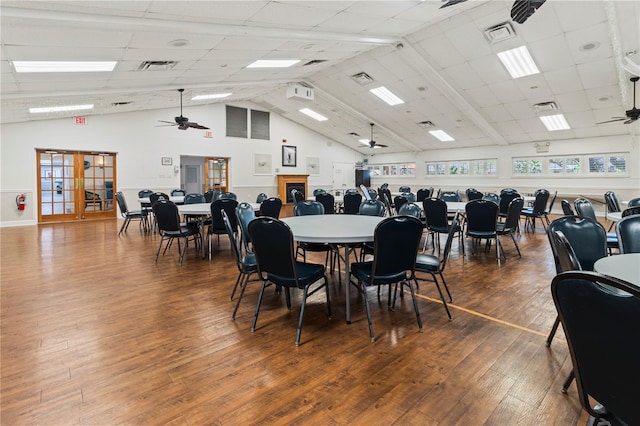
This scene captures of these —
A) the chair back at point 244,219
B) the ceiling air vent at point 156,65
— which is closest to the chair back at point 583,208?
the chair back at point 244,219

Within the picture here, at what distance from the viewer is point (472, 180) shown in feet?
43.7

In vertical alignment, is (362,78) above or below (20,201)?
above

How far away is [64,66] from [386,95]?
775 cm

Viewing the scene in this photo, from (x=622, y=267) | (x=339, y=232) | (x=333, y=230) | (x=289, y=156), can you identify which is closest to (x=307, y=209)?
(x=333, y=230)

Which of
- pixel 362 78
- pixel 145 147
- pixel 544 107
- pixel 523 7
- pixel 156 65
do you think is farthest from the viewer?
pixel 145 147

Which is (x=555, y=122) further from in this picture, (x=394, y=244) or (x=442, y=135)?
(x=394, y=244)

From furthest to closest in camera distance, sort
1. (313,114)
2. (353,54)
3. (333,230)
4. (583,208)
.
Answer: (313,114) → (353,54) → (583,208) → (333,230)

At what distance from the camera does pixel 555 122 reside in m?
9.73

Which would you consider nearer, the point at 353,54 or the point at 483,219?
the point at 483,219

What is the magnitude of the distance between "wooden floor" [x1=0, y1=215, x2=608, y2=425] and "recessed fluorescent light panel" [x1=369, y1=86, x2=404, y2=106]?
708 centimetres

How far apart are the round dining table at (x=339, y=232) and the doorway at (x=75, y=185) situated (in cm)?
906

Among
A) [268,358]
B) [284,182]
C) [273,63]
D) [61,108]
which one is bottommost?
[268,358]

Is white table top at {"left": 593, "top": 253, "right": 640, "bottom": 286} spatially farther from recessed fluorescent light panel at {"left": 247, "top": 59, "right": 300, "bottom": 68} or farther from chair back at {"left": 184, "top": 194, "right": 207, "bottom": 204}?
chair back at {"left": 184, "top": 194, "right": 207, "bottom": 204}

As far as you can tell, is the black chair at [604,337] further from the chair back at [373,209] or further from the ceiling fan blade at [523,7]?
the chair back at [373,209]
